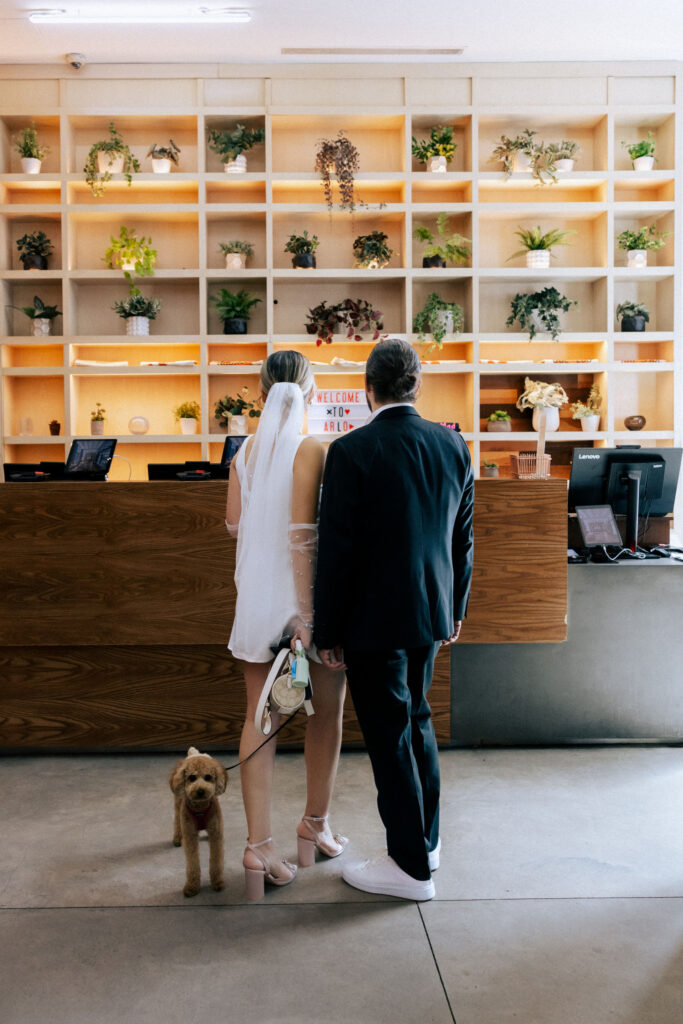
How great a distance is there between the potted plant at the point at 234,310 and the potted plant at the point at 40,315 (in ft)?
3.56

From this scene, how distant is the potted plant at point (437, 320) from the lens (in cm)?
518

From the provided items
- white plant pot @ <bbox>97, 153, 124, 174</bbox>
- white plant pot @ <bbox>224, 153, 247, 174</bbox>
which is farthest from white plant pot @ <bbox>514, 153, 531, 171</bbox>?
white plant pot @ <bbox>97, 153, 124, 174</bbox>

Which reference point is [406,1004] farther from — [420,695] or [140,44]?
[140,44]

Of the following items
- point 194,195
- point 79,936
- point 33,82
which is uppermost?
point 33,82

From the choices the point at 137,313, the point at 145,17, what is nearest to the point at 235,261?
the point at 137,313

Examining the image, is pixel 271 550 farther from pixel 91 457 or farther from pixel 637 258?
pixel 637 258

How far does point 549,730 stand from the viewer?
3.18 m

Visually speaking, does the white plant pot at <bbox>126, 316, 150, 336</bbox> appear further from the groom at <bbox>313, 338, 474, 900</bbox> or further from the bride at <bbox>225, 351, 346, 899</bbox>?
the groom at <bbox>313, 338, 474, 900</bbox>

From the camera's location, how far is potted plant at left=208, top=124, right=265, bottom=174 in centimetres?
521

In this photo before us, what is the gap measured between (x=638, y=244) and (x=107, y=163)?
138 inches

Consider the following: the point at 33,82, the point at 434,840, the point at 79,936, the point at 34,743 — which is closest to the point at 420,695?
the point at 434,840

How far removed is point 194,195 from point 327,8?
5.05ft

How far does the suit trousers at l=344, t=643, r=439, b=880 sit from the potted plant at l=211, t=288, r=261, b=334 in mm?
3678

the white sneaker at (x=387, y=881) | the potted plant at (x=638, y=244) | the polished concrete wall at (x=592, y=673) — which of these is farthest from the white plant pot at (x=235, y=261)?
the white sneaker at (x=387, y=881)
